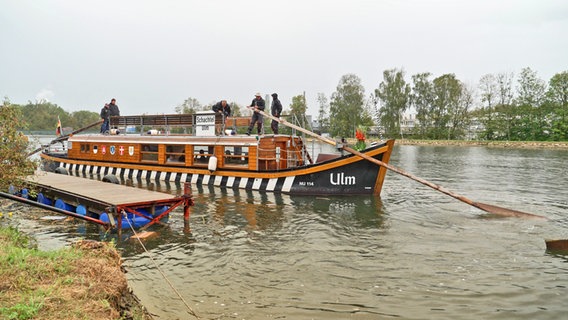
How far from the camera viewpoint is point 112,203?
10383 millimetres

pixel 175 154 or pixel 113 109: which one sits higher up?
pixel 113 109

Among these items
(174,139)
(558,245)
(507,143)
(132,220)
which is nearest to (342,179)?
(558,245)

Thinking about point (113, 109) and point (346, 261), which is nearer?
point (346, 261)

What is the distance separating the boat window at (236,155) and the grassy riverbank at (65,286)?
12.0 meters

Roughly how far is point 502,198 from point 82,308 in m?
17.2

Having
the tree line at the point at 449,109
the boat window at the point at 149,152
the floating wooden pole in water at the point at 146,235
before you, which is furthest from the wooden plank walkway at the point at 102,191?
the tree line at the point at 449,109

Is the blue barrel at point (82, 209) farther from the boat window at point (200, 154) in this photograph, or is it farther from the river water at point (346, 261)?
the boat window at point (200, 154)

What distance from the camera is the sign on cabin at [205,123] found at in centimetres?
1980

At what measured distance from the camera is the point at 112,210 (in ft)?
33.6

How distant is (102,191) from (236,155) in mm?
7484

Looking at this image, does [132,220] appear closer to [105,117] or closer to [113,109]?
[113,109]

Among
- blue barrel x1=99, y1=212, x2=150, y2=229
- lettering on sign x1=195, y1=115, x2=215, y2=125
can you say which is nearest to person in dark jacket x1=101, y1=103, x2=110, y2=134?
lettering on sign x1=195, y1=115, x2=215, y2=125

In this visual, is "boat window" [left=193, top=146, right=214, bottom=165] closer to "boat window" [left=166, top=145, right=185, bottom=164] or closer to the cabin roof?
the cabin roof

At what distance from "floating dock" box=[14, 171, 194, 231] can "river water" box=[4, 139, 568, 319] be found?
49 cm
